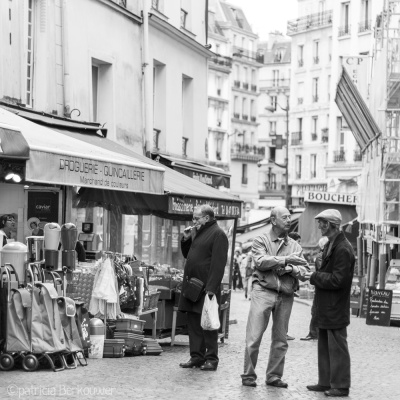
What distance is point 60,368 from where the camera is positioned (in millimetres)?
12789

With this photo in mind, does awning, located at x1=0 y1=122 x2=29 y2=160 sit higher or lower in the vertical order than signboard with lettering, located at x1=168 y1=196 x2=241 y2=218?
higher

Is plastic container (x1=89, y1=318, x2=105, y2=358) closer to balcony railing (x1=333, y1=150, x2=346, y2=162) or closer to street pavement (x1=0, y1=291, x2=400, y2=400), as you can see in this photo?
street pavement (x1=0, y1=291, x2=400, y2=400)

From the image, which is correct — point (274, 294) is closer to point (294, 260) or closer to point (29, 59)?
point (294, 260)

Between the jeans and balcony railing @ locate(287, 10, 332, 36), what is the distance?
79.9 m

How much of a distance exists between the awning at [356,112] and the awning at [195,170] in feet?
20.8

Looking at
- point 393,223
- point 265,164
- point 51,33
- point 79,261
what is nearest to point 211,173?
point 393,223

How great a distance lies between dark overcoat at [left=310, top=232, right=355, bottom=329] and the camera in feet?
38.7

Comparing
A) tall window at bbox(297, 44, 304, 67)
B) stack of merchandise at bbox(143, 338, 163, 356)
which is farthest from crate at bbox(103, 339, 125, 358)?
tall window at bbox(297, 44, 304, 67)

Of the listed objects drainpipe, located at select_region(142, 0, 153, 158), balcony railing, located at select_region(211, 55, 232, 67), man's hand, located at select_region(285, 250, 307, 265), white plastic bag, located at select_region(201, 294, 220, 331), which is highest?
balcony railing, located at select_region(211, 55, 232, 67)

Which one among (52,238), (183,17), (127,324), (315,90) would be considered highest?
(315,90)

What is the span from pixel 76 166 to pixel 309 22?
80771 mm

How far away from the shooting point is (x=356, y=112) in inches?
1469

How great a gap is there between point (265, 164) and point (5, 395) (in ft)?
354

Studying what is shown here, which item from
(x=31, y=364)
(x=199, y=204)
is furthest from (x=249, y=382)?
(x=199, y=204)
